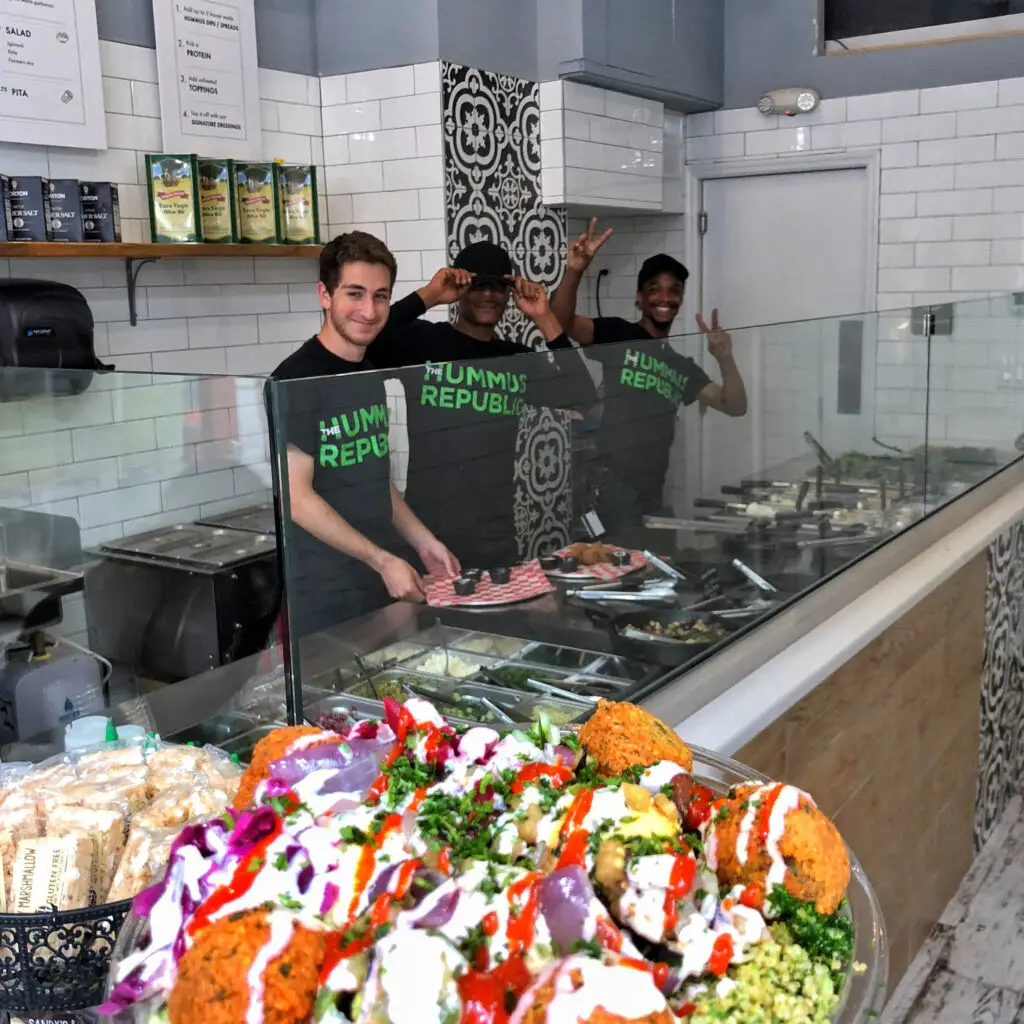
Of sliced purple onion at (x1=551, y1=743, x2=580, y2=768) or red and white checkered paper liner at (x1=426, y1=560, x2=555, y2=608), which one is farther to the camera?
red and white checkered paper liner at (x1=426, y1=560, x2=555, y2=608)

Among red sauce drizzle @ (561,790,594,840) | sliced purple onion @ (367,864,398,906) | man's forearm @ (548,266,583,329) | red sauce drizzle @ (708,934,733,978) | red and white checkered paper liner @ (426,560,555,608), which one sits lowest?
red and white checkered paper liner @ (426,560,555,608)

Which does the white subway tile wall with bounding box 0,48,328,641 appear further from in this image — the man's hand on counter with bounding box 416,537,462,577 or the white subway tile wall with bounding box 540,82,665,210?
the white subway tile wall with bounding box 540,82,665,210

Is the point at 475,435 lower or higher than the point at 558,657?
higher

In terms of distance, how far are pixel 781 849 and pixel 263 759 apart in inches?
14.4

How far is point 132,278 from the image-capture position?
338 cm

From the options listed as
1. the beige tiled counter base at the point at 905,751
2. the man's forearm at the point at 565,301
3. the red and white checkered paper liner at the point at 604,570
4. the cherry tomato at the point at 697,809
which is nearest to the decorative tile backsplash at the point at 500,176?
the man's forearm at the point at 565,301

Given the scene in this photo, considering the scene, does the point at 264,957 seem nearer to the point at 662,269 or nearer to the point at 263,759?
the point at 263,759

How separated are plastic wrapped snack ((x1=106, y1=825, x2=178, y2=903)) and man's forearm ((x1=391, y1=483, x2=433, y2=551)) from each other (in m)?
0.61

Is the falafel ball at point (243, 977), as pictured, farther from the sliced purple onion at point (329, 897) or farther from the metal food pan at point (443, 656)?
the metal food pan at point (443, 656)

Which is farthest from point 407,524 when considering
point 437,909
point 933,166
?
point 933,166

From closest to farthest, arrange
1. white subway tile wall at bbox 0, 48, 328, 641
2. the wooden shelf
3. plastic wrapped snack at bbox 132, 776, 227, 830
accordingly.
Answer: plastic wrapped snack at bbox 132, 776, 227, 830 < white subway tile wall at bbox 0, 48, 328, 641 < the wooden shelf

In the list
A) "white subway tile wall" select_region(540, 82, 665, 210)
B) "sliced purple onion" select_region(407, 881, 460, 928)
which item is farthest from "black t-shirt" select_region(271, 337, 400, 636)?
"white subway tile wall" select_region(540, 82, 665, 210)

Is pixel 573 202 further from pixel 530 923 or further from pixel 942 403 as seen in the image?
pixel 530 923

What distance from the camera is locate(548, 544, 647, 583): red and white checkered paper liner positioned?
1.71 m
